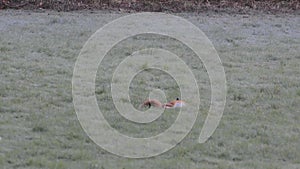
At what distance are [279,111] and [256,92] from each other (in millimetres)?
700

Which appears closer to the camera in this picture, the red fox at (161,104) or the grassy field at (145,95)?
the grassy field at (145,95)

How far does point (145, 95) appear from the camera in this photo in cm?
611

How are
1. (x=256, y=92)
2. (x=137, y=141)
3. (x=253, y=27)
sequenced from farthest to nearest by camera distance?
(x=253, y=27), (x=256, y=92), (x=137, y=141)

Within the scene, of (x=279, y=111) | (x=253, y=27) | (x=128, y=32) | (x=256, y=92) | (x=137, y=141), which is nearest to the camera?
(x=137, y=141)

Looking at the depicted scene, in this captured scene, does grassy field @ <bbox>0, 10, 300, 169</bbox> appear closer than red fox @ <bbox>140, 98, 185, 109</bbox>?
Yes

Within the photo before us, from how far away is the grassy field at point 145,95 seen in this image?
4445mm

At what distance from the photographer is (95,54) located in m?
7.98

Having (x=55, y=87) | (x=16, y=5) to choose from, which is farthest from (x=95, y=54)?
(x=16, y=5)

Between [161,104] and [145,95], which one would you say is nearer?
[161,104]

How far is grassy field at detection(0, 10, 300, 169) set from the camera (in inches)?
175

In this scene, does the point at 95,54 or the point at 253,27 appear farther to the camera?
the point at 253,27

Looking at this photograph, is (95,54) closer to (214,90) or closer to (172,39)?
(172,39)

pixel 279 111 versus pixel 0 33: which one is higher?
pixel 279 111

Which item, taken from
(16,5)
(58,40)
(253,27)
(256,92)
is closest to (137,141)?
(256,92)
